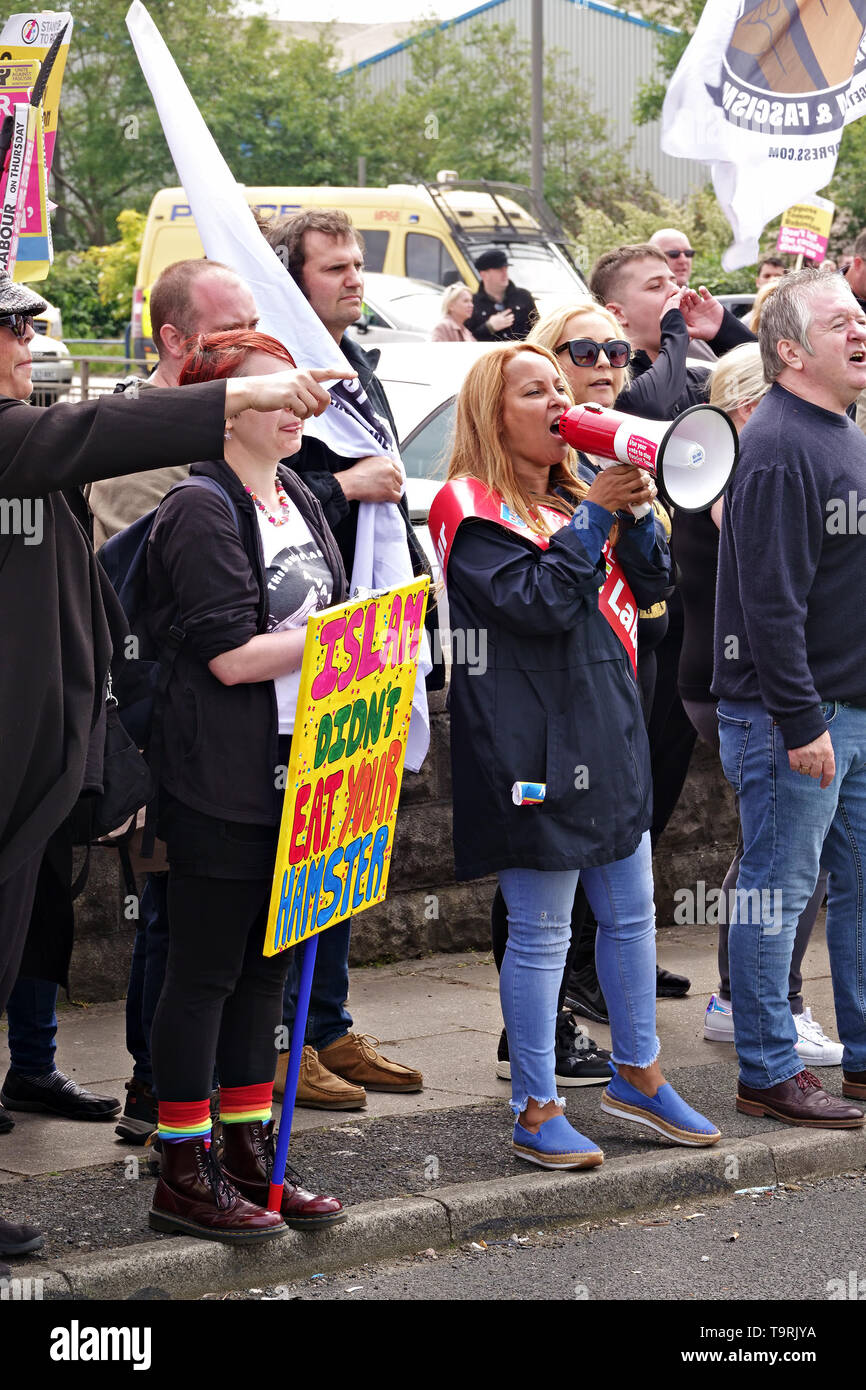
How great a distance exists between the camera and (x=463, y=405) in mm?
4820

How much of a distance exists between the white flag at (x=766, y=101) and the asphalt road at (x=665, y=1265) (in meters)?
4.11

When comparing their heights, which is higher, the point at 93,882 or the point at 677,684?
the point at 677,684

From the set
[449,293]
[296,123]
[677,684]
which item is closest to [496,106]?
[296,123]

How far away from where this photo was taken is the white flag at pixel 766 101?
24.2 ft

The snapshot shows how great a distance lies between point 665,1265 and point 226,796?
1.46 meters

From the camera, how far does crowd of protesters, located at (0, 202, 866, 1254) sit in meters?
3.89

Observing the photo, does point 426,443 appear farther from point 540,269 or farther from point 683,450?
point 540,269

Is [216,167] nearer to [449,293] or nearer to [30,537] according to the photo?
[30,537]

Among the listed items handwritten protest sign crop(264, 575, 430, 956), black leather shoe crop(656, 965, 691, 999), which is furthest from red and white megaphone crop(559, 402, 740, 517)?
black leather shoe crop(656, 965, 691, 999)

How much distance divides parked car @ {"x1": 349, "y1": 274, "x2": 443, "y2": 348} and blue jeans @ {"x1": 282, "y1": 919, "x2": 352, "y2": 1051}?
43.2 feet

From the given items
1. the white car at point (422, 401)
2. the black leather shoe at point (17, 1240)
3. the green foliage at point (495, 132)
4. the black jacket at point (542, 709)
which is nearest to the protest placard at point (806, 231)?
the white car at point (422, 401)

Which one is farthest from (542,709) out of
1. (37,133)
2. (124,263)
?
(124,263)

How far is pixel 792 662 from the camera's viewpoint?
4.88 meters
